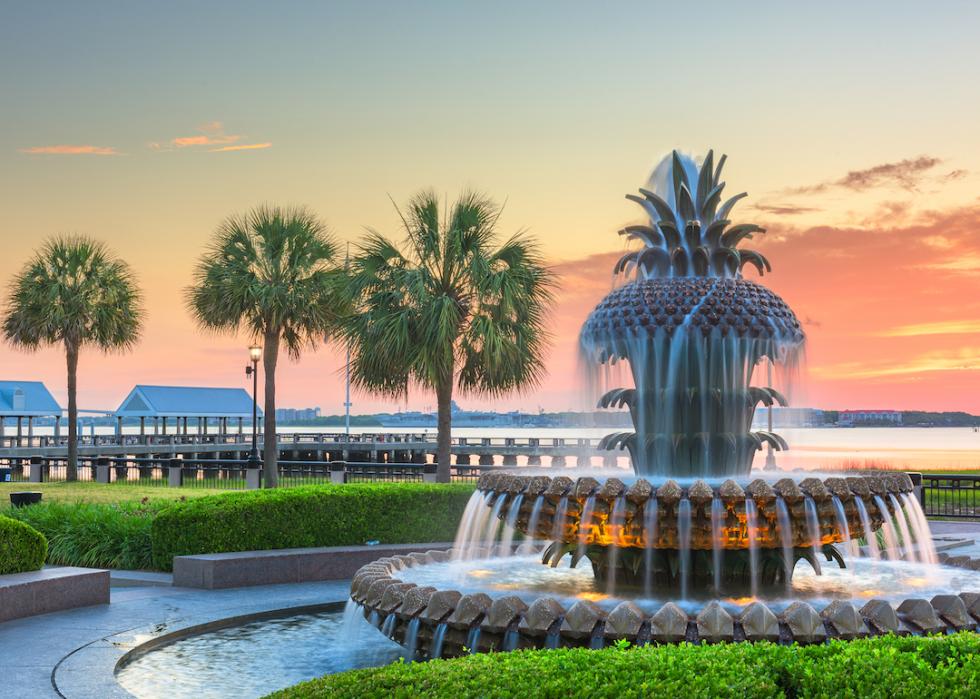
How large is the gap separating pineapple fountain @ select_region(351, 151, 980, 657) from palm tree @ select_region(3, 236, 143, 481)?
38.2 meters

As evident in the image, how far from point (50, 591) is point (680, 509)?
7.92m

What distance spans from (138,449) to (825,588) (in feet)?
241

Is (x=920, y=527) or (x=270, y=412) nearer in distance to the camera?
(x=920, y=527)

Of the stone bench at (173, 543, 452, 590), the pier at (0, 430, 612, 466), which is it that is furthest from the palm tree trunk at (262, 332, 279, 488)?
the pier at (0, 430, 612, 466)

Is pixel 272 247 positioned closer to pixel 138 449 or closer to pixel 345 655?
pixel 345 655

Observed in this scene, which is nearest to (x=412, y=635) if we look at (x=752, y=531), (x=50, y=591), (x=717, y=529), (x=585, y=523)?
(x=585, y=523)

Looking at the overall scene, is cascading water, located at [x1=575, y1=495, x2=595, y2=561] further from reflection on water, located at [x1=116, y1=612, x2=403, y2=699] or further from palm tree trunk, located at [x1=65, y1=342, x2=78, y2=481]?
palm tree trunk, located at [x1=65, y1=342, x2=78, y2=481]

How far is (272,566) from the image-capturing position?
1434cm

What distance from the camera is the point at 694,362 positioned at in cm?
927

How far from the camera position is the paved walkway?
8.38 metres

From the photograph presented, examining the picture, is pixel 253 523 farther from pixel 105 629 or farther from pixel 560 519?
pixel 560 519

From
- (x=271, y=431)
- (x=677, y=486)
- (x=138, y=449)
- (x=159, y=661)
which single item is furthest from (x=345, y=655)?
(x=138, y=449)

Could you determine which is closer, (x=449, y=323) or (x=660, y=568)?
(x=660, y=568)

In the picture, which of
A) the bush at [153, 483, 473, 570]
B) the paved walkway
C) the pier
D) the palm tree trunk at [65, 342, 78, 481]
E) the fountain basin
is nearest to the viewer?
the fountain basin
